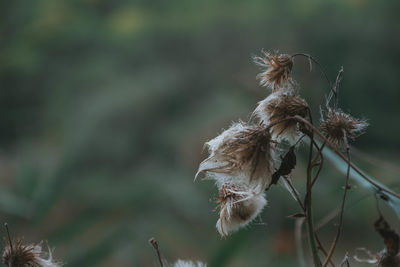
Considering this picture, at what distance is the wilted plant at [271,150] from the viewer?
20 centimetres

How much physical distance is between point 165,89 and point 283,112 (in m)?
1.90

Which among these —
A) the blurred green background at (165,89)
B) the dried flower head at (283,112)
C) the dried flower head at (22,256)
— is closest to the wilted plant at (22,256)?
the dried flower head at (22,256)

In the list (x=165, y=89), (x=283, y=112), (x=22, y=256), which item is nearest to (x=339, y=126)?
(x=283, y=112)

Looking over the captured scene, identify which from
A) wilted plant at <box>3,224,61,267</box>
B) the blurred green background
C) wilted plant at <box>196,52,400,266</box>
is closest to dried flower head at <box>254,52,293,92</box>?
wilted plant at <box>196,52,400,266</box>

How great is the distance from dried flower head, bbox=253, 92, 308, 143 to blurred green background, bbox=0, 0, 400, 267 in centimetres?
79


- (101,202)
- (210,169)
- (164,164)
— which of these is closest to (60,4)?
(164,164)

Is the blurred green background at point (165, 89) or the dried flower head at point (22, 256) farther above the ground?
the blurred green background at point (165, 89)

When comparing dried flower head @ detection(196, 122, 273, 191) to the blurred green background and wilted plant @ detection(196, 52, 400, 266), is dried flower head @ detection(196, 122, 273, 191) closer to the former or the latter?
wilted plant @ detection(196, 52, 400, 266)

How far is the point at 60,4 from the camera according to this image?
7.72ft

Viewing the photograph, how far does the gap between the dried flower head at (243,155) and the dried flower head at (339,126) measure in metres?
0.03

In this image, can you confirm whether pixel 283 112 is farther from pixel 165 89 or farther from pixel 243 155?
pixel 165 89

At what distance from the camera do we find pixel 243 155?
8.0 inches

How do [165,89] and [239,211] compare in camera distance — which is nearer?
[239,211]

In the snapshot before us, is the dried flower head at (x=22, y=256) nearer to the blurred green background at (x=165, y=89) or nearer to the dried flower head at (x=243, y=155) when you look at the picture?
the dried flower head at (x=243, y=155)
